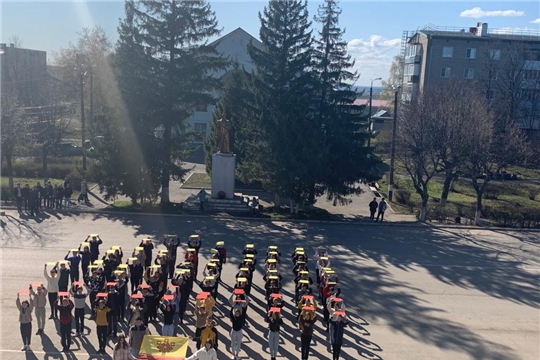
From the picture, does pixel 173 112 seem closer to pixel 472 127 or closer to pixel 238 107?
pixel 238 107

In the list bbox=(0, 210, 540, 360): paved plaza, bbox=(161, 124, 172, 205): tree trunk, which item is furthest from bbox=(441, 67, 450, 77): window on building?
bbox=(161, 124, 172, 205): tree trunk

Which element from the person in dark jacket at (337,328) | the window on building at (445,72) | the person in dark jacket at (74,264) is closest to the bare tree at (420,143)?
the person in dark jacket at (337,328)

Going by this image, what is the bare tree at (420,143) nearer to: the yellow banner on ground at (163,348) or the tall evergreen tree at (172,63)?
the tall evergreen tree at (172,63)

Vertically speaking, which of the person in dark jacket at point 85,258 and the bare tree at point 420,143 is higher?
the bare tree at point 420,143

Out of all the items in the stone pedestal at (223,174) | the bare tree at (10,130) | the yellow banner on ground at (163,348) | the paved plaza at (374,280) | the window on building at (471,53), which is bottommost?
the paved plaza at (374,280)

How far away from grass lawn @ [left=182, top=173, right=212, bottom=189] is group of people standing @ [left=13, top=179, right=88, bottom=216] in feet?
33.6

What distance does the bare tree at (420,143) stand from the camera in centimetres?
2641

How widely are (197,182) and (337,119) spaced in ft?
42.2

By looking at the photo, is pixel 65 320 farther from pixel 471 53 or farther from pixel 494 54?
pixel 471 53

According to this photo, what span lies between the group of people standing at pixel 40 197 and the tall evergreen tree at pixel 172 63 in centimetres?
485

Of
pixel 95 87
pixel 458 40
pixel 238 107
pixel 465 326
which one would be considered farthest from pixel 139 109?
pixel 458 40

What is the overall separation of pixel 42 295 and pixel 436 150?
21005 millimetres

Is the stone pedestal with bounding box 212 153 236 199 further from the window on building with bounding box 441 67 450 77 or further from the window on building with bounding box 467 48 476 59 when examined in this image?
the window on building with bounding box 467 48 476 59

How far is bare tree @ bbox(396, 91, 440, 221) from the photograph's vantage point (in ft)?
86.6
